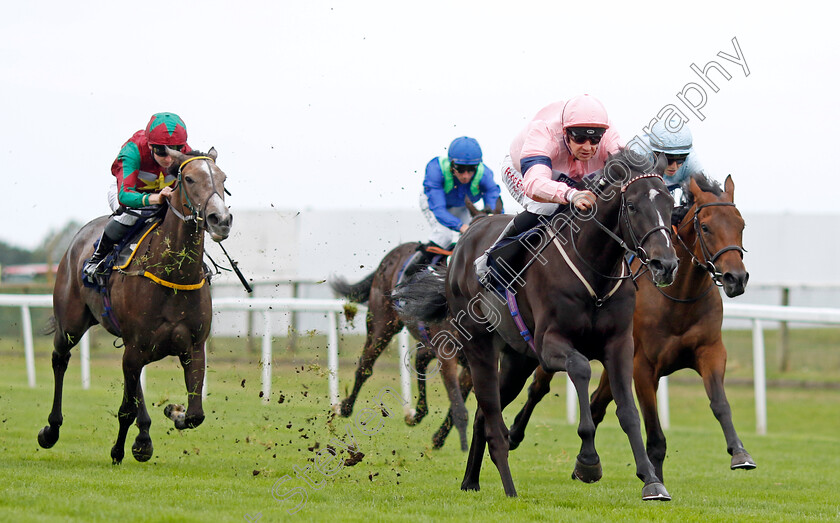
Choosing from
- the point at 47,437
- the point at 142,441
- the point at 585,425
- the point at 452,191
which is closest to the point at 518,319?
the point at 585,425

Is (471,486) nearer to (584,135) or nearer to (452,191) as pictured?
(584,135)

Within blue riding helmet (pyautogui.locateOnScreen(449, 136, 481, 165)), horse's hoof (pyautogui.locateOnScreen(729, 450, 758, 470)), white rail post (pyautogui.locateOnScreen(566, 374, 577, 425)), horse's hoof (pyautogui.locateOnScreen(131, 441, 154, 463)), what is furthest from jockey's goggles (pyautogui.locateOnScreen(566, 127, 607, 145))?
white rail post (pyautogui.locateOnScreen(566, 374, 577, 425))

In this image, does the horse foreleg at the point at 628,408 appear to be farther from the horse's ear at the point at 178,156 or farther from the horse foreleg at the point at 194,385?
the horse's ear at the point at 178,156

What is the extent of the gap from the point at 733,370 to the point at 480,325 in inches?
453

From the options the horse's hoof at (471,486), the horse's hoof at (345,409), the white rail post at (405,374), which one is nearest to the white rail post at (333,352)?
the white rail post at (405,374)

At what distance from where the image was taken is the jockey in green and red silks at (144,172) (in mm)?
6043

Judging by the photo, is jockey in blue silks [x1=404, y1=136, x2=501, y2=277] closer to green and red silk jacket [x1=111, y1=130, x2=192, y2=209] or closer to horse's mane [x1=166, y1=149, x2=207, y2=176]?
green and red silk jacket [x1=111, y1=130, x2=192, y2=209]

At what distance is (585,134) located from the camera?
4.98 meters

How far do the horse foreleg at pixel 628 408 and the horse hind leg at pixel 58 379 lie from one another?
379 centimetres

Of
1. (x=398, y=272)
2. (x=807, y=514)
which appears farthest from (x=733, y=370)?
(x=807, y=514)

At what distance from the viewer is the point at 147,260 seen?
19.4 feet

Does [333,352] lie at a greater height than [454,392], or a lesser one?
lesser

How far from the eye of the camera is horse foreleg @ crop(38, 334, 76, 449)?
645 centimetres

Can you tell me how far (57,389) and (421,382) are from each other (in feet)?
9.28
